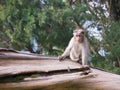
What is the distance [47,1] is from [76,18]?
108 cm

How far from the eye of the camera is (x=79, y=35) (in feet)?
26.3

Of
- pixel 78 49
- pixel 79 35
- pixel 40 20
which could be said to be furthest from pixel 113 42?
pixel 79 35

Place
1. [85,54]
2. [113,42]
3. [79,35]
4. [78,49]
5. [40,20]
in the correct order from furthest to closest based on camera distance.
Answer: [113,42] → [40,20] → [78,49] → [85,54] → [79,35]

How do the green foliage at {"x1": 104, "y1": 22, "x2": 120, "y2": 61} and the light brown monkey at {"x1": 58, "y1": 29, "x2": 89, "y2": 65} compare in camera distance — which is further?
the green foliage at {"x1": 104, "y1": 22, "x2": 120, "y2": 61}

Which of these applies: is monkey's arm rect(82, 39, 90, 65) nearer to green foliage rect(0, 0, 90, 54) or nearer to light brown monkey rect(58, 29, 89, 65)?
light brown monkey rect(58, 29, 89, 65)

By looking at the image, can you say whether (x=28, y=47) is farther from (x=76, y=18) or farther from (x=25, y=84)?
(x=25, y=84)

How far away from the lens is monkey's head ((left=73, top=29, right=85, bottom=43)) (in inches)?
311

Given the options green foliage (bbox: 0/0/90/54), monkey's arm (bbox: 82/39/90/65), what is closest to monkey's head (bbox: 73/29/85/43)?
monkey's arm (bbox: 82/39/90/65)

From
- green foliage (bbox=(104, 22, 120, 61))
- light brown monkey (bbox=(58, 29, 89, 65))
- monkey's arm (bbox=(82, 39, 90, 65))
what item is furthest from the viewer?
green foliage (bbox=(104, 22, 120, 61))

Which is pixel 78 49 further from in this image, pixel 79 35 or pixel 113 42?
pixel 113 42

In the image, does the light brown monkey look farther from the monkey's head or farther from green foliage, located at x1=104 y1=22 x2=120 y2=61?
green foliage, located at x1=104 y1=22 x2=120 y2=61

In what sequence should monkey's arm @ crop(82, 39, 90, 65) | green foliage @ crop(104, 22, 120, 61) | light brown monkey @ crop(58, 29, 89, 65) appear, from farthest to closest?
green foliage @ crop(104, 22, 120, 61)
light brown monkey @ crop(58, 29, 89, 65)
monkey's arm @ crop(82, 39, 90, 65)

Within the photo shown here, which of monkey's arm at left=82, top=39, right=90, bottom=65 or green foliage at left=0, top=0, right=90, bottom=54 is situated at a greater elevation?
green foliage at left=0, top=0, right=90, bottom=54

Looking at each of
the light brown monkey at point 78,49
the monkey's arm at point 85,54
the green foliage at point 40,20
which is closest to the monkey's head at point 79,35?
the light brown monkey at point 78,49
